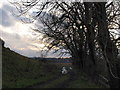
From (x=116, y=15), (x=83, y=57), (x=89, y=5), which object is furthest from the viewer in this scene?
(x=83, y=57)

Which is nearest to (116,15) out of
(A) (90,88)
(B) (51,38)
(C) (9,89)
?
(A) (90,88)

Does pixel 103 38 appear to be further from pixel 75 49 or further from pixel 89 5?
pixel 75 49

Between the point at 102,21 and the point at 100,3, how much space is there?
110 cm

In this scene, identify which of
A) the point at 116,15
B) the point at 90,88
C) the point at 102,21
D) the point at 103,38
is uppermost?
the point at 116,15

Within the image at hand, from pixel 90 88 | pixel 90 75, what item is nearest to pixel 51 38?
pixel 90 75

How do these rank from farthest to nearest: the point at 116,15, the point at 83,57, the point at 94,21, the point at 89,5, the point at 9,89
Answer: the point at 83,57
the point at 9,89
the point at 116,15
the point at 94,21
the point at 89,5

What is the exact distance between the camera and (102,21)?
9.26 metres

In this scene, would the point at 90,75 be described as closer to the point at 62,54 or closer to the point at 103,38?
the point at 62,54

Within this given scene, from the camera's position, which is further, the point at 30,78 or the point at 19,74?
the point at 19,74

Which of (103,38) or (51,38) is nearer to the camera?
(103,38)

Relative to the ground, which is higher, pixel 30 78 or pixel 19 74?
pixel 19 74

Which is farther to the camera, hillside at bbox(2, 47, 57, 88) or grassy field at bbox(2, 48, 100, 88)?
hillside at bbox(2, 47, 57, 88)

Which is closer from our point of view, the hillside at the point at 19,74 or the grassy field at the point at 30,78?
the grassy field at the point at 30,78

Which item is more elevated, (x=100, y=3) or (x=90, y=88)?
(x=100, y=3)
